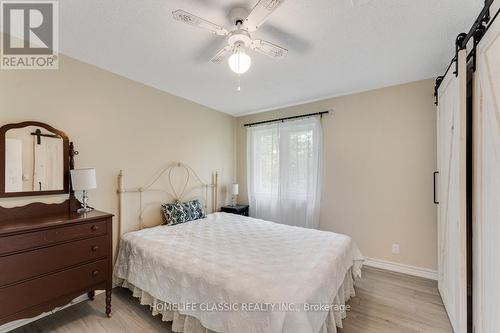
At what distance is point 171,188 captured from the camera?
329cm

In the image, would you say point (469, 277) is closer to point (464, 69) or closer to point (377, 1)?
point (464, 69)

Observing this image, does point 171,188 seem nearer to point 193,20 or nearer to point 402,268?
point 193,20

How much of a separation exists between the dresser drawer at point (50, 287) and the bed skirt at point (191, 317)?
433 mm

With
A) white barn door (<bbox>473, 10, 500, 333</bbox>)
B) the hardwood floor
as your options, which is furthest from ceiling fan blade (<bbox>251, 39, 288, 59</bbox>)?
the hardwood floor

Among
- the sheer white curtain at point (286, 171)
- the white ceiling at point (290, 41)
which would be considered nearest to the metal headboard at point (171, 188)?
the sheer white curtain at point (286, 171)

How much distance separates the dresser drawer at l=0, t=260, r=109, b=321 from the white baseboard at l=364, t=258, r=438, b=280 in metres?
3.27

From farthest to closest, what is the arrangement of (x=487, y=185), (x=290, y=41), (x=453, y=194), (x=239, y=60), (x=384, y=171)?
(x=384, y=171) → (x=290, y=41) → (x=453, y=194) → (x=239, y=60) → (x=487, y=185)

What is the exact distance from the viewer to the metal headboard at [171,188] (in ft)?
8.76

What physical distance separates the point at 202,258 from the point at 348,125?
2768 millimetres

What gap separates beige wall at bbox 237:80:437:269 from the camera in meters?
2.78

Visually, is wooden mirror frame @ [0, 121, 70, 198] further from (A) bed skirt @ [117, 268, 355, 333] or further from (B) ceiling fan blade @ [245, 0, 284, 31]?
(B) ceiling fan blade @ [245, 0, 284, 31]

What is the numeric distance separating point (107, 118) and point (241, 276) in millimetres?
2330

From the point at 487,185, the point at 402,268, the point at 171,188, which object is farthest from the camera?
the point at 171,188

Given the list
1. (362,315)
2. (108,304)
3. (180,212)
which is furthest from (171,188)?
(362,315)
